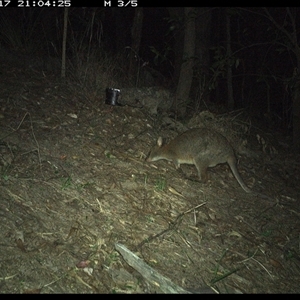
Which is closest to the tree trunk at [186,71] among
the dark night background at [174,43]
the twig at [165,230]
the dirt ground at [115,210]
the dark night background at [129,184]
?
the dark night background at [129,184]

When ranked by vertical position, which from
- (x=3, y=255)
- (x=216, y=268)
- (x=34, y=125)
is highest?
(x=34, y=125)

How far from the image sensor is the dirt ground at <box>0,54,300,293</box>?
330 centimetres

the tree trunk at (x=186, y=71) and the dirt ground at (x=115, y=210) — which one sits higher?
the tree trunk at (x=186, y=71)

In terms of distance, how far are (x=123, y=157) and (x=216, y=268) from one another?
7.99 ft

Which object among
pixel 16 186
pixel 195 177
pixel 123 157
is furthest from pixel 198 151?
pixel 16 186

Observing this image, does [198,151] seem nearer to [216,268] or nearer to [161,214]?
[161,214]

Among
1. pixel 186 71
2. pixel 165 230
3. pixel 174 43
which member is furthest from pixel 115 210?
pixel 174 43

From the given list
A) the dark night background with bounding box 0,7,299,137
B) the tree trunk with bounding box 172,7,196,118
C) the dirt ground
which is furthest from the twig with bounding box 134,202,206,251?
the tree trunk with bounding box 172,7,196,118

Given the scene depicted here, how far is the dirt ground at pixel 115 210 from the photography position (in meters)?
3.30

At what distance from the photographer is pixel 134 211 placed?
4.31 m

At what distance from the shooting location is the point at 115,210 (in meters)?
4.23

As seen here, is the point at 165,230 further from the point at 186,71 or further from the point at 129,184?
the point at 186,71

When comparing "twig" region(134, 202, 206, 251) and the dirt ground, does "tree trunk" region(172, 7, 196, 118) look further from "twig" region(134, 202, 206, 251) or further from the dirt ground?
"twig" region(134, 202, 206, 251)

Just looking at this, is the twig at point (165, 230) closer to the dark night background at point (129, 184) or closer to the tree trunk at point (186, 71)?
the dark night background at point (129, 184)
